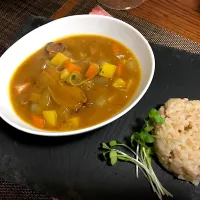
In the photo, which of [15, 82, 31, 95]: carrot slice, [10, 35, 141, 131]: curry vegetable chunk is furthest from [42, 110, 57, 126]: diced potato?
[15, 82, 31, 95]: carrot slice

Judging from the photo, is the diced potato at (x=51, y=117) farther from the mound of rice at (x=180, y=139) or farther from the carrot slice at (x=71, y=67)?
the mound of rice at (x=180, y=139)

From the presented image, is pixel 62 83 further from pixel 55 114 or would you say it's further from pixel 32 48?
pixel 32 48

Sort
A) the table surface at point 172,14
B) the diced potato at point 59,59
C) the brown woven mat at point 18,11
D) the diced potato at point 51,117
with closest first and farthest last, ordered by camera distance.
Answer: the diced potato at point 51,117 < the diced potato at point 59,59 < the table surface at point 172,14 < the brown woven mat at point 18,11

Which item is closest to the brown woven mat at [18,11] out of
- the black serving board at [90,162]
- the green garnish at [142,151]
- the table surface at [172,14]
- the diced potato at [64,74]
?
the table surface at [172,14]

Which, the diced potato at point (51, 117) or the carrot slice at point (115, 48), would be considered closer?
the diced potato at point (51, 117)

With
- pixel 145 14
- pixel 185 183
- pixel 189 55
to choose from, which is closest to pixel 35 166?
pixel 185 183

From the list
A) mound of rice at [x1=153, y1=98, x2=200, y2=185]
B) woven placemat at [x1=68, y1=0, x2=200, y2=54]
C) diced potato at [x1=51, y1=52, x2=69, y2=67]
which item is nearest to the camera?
mound of rice at [x1=153, y1=98, x2=200, y2=185]

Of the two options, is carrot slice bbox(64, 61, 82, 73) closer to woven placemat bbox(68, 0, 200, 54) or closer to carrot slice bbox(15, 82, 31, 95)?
carrot slice bbox(15, 82, 31, 95)
